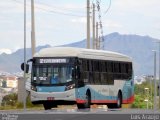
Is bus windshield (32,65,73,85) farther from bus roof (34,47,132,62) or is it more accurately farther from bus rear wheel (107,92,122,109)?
bus rear wheel (107,92,122,109)

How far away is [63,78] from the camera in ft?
116

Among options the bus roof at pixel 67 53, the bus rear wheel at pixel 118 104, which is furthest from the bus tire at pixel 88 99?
the bus rear wheel at pixel 118 104

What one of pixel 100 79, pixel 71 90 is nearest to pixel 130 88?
pixel 100 79

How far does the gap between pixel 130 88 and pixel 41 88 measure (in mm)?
9682

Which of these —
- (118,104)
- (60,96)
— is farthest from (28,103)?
(60,96)

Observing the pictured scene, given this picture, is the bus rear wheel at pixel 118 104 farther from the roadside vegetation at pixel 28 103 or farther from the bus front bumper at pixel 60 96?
the roadside vegetation at pixel 28 103

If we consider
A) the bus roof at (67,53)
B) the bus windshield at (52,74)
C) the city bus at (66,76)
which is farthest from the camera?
the bus roof at (67,53)

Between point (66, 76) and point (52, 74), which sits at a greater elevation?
point (52, 74)

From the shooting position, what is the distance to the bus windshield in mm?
35250

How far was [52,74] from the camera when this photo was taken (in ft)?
116

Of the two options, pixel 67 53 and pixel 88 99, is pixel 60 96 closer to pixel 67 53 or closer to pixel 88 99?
pixel 67 53

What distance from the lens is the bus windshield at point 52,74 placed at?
3525cm

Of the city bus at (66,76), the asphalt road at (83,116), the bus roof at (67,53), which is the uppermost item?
the bus roof at (67,53)

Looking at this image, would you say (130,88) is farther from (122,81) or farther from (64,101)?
(64,101)
